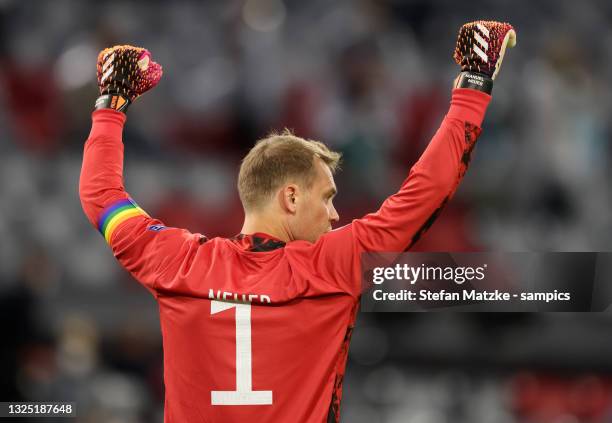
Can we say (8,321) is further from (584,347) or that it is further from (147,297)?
(584,347)

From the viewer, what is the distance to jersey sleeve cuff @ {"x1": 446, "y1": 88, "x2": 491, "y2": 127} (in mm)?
2400

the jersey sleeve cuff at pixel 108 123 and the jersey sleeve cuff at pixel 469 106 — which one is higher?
the jersey sleeve cuff at pixel 108 123

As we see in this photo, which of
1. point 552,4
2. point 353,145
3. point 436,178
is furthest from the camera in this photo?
point 552,4

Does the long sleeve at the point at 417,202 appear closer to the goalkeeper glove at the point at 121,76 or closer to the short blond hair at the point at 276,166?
the short blond hair at the point at 276,166

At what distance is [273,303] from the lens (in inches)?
97.9

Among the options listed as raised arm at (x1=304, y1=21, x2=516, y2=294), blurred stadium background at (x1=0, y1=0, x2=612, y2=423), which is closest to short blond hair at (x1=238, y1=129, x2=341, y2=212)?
raised arm at (x1=304, y1=21, x2=516, y2=294)

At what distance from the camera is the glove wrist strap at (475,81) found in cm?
243

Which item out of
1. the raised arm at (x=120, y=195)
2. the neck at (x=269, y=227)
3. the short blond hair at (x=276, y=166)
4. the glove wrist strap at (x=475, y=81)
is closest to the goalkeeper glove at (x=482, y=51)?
the glove wrist strap at (x=475, y=81)

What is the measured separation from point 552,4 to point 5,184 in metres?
5.13

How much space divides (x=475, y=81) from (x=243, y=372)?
3.23 ft

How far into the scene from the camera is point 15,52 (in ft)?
25.6

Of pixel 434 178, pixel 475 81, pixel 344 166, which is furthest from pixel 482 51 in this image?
pixel 344 166

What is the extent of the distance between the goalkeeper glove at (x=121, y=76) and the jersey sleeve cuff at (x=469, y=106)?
Answer: 101 cm

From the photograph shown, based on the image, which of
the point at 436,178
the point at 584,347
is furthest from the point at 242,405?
the point at 584,347
